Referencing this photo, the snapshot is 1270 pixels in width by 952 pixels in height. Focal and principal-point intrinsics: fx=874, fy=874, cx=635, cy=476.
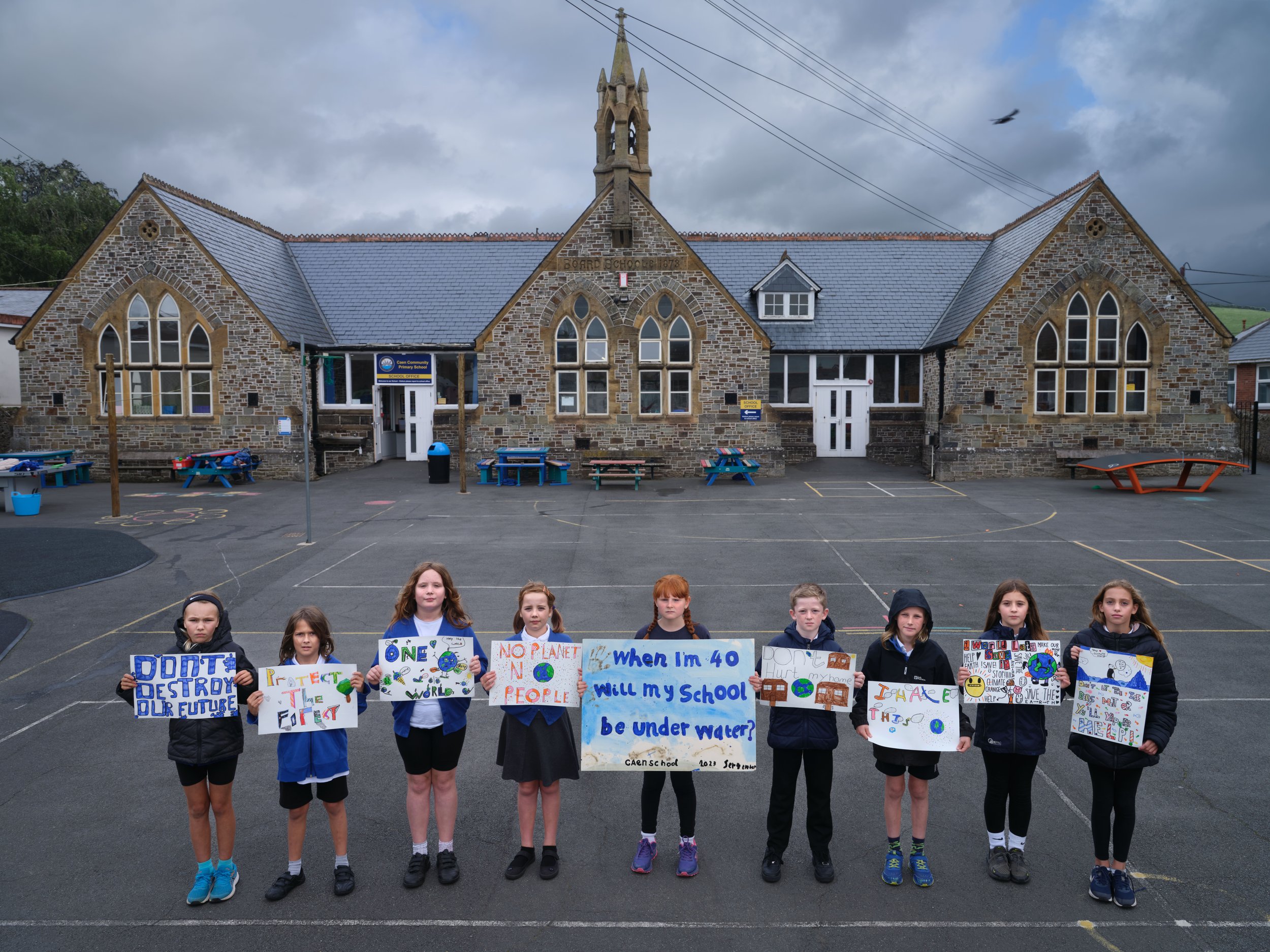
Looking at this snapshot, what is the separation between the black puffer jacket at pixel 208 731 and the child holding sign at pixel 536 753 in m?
1.53

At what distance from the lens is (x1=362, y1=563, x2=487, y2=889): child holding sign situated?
220 inches

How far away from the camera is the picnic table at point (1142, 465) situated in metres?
23.8

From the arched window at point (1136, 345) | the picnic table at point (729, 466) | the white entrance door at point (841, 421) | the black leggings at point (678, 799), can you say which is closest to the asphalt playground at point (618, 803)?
the black leggings at point (678, 799)

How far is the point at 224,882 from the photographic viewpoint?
541 cm

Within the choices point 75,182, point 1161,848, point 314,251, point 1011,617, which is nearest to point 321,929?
point 1011,617

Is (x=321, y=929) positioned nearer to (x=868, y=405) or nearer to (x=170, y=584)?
(x=170, y=584)

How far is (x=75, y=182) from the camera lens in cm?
6194

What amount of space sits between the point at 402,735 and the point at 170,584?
10.0 meters

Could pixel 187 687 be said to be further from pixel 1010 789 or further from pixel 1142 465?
pixel 1142 465

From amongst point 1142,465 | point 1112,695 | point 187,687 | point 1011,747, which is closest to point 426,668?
point 187,687

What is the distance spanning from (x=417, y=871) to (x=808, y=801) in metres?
2.54

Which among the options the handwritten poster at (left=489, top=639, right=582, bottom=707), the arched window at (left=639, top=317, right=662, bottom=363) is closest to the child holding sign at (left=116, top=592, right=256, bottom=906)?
the handwritten poster at (left=489, top=639, right=582, bottom=707)

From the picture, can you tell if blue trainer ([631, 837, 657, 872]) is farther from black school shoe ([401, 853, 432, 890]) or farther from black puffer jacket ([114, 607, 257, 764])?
black puffer jacket ([114, 607, 257, 764])

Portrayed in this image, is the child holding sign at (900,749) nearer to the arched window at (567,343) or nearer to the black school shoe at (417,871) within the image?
the black school shoe at (417,871)
